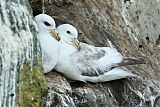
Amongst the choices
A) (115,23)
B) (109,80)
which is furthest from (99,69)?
(115,23)

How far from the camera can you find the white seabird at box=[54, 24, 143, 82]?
7465 millimetres

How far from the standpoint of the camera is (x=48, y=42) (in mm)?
6977

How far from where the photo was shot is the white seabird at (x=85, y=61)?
746 cm

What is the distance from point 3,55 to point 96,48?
2369 mm

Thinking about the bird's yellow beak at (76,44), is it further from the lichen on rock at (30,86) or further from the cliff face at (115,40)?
the lichen on rock at (30,86)

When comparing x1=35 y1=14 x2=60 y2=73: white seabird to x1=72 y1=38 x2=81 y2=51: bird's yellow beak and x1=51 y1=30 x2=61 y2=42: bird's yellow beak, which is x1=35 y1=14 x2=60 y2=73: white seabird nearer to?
x1=51 y1=30 x2=61 y2=42: bird's yellow beak

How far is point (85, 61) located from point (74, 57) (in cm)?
18

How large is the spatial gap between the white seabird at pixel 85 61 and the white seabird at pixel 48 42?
343 millimetres

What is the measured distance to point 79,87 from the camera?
7.47 meters

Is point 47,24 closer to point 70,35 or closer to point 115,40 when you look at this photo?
point 70,35

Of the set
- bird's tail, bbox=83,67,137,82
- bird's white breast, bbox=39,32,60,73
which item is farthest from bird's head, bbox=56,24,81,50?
bird's white breast, bbox=39,32,60,73

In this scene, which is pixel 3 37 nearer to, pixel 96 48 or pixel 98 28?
pixel 96 48

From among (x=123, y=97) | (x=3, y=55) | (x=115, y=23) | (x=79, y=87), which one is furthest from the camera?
(x=115, y=23)

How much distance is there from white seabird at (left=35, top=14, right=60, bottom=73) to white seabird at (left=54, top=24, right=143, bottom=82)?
1.13 ft
